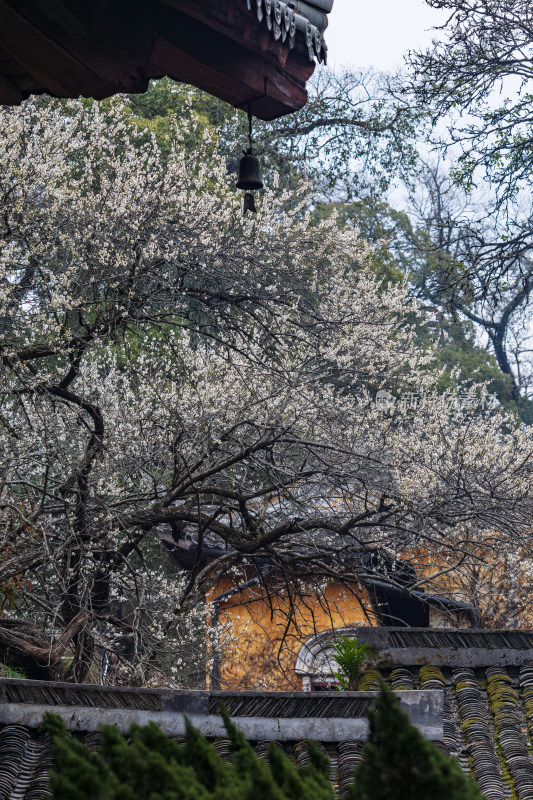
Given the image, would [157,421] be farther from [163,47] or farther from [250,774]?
[250,774]

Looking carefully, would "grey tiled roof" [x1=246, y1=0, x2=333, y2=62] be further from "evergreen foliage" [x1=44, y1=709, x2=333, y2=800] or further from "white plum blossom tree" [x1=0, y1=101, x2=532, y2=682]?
"white plum blossom tree" [x1=0, y1=101, x2=532, y2=682]

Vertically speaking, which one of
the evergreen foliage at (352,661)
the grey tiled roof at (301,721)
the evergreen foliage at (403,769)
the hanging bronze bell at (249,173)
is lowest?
the evergreen foliage at (403,769)

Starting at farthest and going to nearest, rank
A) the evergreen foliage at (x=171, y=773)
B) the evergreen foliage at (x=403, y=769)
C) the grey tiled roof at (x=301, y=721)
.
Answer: the grey tiled roof at (x=301, y=721), the evergreen foliage at (x=171, y=773), the evergreen foliage at (x=403, y=769)

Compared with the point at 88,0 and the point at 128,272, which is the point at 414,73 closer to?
the point at 128,272

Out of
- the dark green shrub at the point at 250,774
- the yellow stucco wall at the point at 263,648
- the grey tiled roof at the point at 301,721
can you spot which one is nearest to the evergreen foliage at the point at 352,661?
the grey tiled roof at the point at 301,721

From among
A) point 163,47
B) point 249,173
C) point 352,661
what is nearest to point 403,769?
point 163,47

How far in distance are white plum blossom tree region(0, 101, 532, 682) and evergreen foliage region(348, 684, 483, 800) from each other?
543 centimetres

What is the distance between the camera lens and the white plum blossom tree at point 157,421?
8.01m

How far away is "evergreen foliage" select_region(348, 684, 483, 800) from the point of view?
1.64 meters

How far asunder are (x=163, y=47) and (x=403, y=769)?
2.66m

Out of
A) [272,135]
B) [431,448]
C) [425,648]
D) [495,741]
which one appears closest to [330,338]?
[431,448]

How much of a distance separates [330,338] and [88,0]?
8.19 metres

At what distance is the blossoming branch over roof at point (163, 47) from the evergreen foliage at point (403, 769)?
7.80ft

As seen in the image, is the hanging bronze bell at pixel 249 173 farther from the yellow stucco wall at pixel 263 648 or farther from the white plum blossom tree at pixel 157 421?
the yellow stucco wall at pixel 263 648
